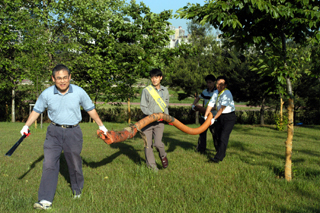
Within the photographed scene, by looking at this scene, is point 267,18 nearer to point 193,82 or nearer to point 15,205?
point 15,205

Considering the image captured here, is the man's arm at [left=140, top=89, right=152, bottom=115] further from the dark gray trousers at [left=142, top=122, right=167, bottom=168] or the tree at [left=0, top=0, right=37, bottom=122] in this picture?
the tree at [left=0, top=0, right=37, bottom=122]

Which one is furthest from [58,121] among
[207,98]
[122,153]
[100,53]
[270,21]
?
[100,53]

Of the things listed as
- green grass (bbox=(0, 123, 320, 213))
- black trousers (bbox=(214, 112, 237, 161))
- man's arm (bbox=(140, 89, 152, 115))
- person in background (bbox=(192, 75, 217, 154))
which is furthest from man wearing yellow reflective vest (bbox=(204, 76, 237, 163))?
man's arm (bbox=(140, 89, 152, 115))

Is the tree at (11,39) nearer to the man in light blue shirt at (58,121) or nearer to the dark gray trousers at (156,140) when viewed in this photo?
the dark gray trousers at (156,140)

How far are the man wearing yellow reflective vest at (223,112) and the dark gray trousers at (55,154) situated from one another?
323 centimetres

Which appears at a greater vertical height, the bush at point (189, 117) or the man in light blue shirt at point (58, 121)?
the man in light blue shirt at point (58, 121)

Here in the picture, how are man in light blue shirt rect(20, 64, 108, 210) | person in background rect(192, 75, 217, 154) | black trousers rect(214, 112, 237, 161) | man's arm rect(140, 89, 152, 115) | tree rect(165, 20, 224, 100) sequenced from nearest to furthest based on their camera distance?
1. man in light blue shirt rect(20, 64, 108, 210)
2. man's arm rect(140, 89, 152, 115)
3. black trousers rect(214, 112, 237, 161)
4. person in background rect(192, 75, 217, 154)
5. tree rect(165, 20, 224, 100)

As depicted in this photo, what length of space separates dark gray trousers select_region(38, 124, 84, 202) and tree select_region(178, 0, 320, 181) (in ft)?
9.27

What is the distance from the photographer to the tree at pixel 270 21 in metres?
4.78

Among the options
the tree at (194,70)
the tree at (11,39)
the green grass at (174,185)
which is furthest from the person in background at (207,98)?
the tree at (194,70)

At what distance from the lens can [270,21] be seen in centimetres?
536

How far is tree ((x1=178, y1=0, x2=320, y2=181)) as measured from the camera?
4776mm

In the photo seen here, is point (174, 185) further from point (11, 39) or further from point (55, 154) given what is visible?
point (11, 39)

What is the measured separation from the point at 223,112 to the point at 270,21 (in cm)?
235
